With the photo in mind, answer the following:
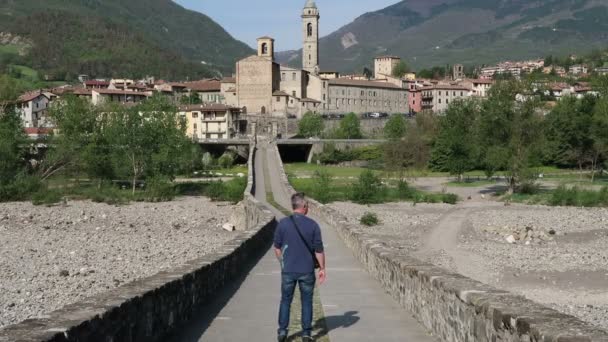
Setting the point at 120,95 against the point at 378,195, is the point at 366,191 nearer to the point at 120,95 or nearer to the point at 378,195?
the point at 378,195

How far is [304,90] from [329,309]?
140882mm

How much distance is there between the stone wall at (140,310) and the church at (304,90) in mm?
123606

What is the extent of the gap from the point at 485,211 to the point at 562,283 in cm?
2850

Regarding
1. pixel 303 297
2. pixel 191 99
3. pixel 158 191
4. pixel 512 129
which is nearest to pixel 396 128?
pixel 191 99

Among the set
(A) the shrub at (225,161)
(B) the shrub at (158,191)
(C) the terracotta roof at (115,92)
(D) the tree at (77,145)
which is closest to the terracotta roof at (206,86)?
(C) the terracotta roof at (115,92)

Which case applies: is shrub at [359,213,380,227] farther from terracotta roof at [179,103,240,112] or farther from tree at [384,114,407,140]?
terracotta roof at [179,103,240,112]

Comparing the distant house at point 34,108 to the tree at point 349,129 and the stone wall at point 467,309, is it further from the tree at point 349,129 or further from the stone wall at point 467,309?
the stone wall at point 467,309

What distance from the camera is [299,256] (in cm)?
984

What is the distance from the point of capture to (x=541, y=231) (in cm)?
4362

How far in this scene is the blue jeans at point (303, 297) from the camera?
9.88 meters

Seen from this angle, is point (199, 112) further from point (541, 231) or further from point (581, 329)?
point (581, 329)

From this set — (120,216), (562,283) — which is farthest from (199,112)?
(562,283)

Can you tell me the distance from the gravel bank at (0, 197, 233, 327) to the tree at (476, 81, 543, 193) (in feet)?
79.0

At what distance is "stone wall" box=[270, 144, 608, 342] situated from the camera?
647 centimetres
